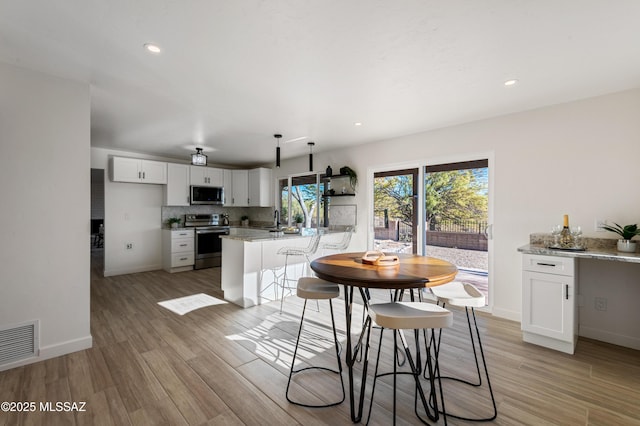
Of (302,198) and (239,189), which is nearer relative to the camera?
(302,198)

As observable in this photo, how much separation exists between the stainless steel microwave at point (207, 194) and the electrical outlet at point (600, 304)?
6.44 meters

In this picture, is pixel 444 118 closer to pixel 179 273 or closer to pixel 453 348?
pixel 453 348

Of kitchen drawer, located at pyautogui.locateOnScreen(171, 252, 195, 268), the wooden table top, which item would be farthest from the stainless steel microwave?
the wooden table top

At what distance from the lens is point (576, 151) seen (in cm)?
296

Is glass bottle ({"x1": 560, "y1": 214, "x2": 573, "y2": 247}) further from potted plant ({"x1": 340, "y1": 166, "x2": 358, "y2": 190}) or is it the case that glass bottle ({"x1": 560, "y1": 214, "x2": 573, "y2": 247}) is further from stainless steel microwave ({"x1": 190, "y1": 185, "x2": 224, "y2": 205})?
stainless steel microwave ({"x1": 190, "y1": 185, "x2": 224, "y2": 205})

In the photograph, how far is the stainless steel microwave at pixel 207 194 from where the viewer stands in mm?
6242

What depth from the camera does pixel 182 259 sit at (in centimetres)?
581

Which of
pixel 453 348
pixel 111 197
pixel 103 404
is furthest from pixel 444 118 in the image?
pixel 111 197

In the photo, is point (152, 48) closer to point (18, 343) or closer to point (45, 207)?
point (45, 207)

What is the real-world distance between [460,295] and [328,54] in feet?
6.47

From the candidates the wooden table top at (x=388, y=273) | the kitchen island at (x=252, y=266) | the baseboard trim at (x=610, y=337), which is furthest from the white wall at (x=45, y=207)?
the baseboard trim at (x=610, y=337)

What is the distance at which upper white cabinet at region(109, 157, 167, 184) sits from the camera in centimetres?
527

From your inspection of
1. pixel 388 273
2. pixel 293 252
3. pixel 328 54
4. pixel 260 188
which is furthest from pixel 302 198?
pixel 388 273

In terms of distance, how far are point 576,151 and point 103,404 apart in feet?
15.1
